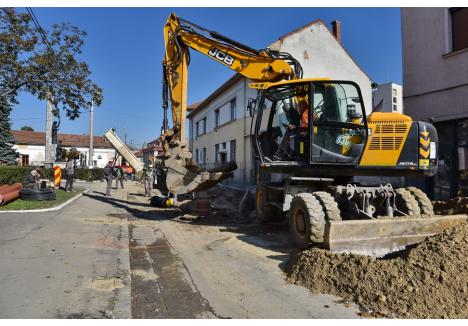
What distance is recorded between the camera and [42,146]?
6028 cm

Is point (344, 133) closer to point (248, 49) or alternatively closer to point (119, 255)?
point (248, 49)

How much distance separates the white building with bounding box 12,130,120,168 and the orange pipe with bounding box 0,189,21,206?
38.9 m

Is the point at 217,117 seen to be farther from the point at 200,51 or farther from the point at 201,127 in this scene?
the point at 200,51

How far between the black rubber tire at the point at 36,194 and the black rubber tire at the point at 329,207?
10.3m

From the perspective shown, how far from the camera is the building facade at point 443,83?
11.2 meters

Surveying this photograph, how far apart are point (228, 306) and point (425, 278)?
2316mm

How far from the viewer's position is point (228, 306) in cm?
431

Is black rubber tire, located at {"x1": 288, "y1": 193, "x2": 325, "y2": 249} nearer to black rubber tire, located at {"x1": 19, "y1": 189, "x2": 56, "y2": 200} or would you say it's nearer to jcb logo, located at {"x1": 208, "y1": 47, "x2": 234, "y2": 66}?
jcb logo, located at {"x1": 208, "y1": 47, "x2": 234, "y2": 66}

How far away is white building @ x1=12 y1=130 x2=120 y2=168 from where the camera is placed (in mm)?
57753

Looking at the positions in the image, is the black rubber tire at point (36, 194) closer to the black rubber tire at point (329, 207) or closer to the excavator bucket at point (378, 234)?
the black rubber tire at point (329, 207)

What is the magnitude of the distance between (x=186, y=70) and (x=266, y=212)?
4.40 metres

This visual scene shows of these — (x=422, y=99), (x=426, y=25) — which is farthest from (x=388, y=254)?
(x=426, y=25)

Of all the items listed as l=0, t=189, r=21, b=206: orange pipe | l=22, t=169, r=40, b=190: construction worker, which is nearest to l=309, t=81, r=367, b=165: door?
l=0, t=189, r=21, b=206: orange pipe

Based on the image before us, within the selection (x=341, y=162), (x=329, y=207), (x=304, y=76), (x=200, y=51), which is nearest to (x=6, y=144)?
(x=304, y=76)
